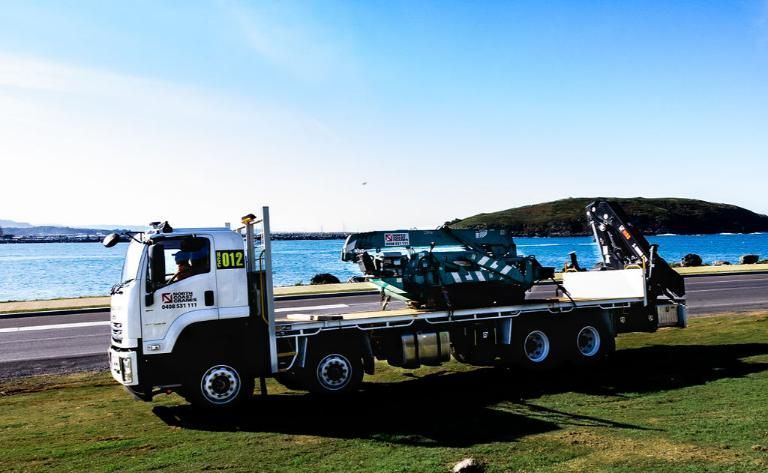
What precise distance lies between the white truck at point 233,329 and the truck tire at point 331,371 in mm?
18

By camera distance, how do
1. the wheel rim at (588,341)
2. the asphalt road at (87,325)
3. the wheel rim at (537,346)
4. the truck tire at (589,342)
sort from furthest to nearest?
the asphalt road at (87,325), the wheel rim at (588,341), the truck tire at (589,342), the wheel rim at (537,346)

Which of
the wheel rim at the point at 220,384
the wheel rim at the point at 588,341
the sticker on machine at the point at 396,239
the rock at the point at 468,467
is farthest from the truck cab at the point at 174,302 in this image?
the wheel rim at the point at 588,341

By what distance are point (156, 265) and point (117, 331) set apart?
4.78 feet

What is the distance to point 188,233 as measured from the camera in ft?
37.3

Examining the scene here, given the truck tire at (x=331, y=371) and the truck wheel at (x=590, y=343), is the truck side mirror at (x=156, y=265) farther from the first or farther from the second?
the truck wheel at (x=590, y=343)

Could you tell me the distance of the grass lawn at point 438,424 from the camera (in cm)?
802

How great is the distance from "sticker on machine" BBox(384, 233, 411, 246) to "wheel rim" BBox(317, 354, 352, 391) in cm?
282

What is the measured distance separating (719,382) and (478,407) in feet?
15.0

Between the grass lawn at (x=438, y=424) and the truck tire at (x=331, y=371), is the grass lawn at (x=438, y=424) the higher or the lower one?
the lower one

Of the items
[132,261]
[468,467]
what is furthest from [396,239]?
[468,467]

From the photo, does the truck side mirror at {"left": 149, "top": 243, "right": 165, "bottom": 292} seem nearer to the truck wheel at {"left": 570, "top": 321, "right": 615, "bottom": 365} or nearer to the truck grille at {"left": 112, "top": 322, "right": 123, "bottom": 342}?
the truck grille at {"left": 112, "top": 322, "right": 123, "bottom": 342}

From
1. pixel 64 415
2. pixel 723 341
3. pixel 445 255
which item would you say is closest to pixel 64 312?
pixel 64 415

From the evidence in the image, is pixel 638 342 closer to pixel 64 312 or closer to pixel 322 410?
pixel 322 410

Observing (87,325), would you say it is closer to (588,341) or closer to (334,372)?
(334,372)
